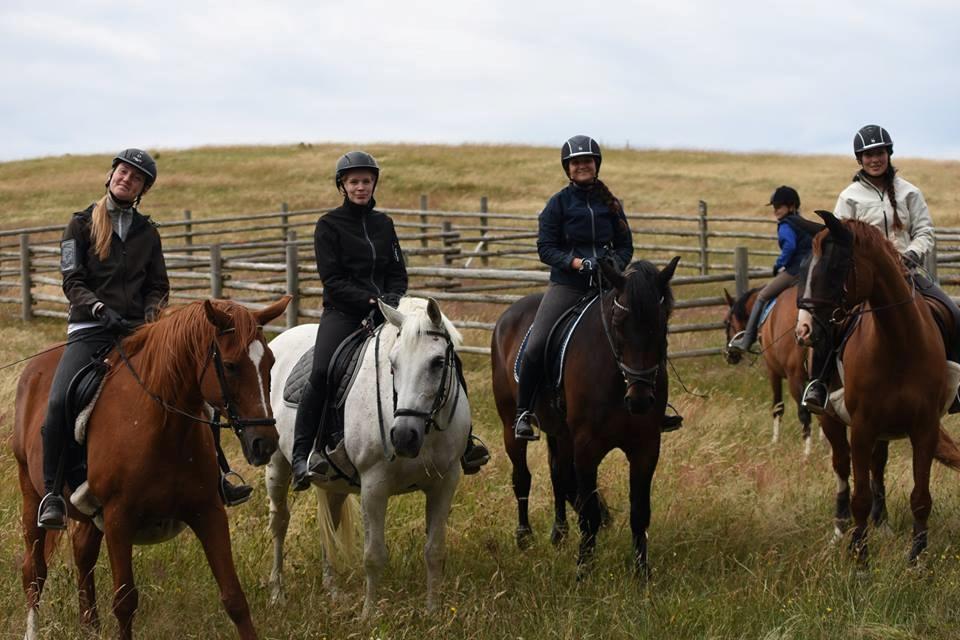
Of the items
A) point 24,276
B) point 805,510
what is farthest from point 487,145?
point 805,510

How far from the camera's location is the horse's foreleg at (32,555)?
214 inches

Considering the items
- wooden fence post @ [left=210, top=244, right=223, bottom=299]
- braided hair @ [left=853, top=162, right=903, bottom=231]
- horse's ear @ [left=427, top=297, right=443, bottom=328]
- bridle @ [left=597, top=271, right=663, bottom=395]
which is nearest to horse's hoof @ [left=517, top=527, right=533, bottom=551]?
bridle @ [left=597, top=271, right=663, bottom=395]

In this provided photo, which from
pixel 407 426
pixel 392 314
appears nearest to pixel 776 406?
pixel 392 314

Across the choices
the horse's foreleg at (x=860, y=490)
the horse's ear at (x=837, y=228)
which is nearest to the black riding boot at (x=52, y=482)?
the horse's ear at (x=837, y=228)

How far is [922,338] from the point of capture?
634 centimetres

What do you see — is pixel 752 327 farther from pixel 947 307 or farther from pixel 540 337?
pixel 540 337

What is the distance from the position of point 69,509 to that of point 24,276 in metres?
15.3

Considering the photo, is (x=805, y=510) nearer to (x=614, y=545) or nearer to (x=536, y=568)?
(x=614, y=545)

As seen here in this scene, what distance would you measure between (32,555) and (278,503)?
160 cm

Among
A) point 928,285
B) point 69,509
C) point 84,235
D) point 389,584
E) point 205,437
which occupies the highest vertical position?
point 84,235

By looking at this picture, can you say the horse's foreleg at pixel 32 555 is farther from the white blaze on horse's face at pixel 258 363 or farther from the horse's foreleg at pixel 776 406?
the horse's foreleg at pixel 776 406

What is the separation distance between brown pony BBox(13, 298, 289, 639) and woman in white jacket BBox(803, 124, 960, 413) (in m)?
3.55

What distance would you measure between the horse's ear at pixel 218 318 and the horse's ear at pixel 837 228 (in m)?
3.13

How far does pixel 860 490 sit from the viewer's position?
250 inches
